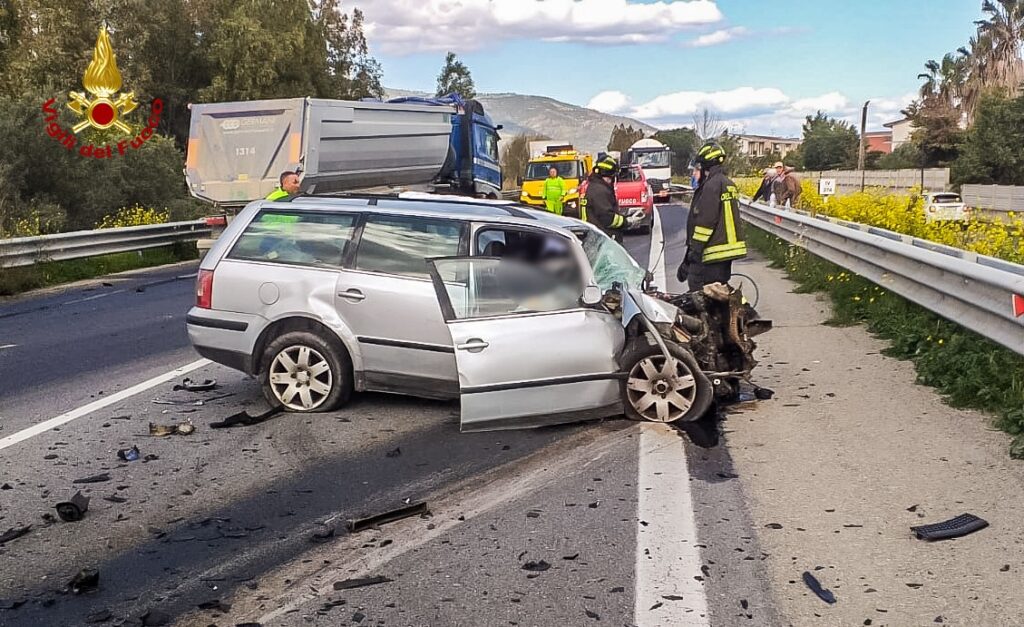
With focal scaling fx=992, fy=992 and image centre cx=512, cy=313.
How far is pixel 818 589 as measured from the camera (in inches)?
151

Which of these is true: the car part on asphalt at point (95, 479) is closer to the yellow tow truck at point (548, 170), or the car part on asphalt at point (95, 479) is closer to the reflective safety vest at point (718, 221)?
the reflective safety vest at point (718, 221)

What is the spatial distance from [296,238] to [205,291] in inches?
30.4

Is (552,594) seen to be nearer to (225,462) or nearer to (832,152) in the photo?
(225,462)

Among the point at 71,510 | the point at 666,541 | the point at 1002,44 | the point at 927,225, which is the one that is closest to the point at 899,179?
the point at 1002,44

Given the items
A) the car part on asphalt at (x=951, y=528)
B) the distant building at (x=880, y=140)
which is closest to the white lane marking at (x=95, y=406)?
the car part on asphalt at (x=951, y=528)

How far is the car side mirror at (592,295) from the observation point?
6.20 m

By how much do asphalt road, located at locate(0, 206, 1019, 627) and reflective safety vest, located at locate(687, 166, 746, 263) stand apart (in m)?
1.42

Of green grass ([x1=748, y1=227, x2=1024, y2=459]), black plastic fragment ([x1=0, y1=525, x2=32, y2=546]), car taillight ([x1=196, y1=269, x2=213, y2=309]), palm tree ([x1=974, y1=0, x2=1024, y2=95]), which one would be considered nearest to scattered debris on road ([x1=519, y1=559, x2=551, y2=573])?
black plastic fragment ([x1=0, y1=525, x2=32, y2=546])

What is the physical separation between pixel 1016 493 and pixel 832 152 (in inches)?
3623

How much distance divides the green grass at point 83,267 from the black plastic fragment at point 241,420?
948cm

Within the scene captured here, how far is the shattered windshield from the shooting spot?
6.71 meters

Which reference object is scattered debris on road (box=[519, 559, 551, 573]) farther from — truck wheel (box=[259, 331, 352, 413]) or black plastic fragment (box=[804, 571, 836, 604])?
truck wheel (box=[259, 331, 352, 413])

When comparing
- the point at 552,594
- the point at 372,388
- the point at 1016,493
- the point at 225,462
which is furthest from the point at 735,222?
the point at 552,594

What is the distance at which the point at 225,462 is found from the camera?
227 inches
